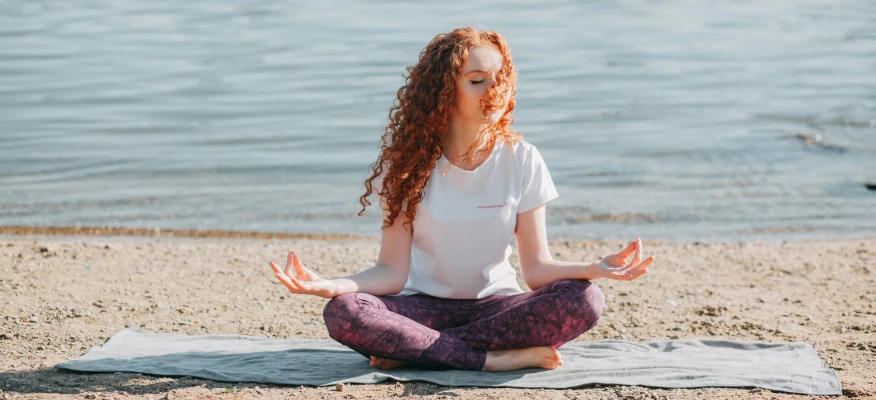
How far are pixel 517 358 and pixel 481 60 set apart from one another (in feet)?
4.15

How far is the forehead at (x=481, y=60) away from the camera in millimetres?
4223

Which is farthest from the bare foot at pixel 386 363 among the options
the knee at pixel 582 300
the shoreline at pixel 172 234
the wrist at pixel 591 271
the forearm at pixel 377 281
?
the shoreline at pixel 172 234

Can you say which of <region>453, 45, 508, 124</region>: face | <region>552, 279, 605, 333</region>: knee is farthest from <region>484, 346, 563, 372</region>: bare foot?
<region>453, 45, 508, 124</region>: face

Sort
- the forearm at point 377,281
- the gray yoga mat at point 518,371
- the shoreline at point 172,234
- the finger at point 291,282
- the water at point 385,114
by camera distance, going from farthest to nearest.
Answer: the water at point 385,114 → the shoreline at point 172,234 → the forearm at point 377,281 → the gray yoga mat at point 518,371 → the finger at point 291,282

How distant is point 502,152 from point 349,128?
787 cm

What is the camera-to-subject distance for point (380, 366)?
14.3 ft

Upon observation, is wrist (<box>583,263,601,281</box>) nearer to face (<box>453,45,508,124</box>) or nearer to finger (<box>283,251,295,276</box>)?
face (<box>453,45,508,124</box>)

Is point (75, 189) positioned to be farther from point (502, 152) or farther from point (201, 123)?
point (502, 152)

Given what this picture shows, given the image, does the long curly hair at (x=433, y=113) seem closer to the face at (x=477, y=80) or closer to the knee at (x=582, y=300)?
the face at (x=477, y=80)

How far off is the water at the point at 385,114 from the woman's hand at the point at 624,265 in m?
4.24

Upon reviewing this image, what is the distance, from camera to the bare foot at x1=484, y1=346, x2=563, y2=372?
4301mm

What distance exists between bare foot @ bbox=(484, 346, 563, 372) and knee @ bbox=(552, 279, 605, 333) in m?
0.22

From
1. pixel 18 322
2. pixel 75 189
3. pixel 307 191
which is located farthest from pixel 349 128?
pixel 18 322

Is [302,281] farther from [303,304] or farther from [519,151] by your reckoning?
Result: [303,304]
